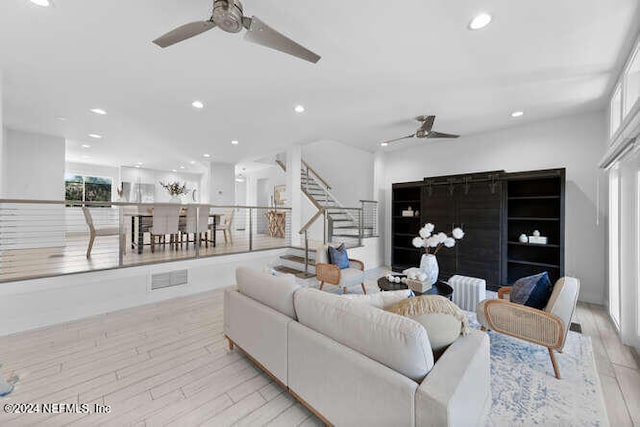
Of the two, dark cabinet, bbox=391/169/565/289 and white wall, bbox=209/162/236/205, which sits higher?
white wall, bbox=209/162/236/205

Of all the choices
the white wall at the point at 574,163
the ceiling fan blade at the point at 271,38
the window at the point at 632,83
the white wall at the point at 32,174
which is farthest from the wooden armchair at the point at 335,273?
the white wall at the point at 32,174

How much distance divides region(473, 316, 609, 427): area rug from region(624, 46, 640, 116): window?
2445 mm

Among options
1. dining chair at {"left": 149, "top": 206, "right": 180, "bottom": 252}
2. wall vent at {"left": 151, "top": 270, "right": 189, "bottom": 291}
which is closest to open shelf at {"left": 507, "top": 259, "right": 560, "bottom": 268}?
wall vent at {"left": 151, "top": 270, "right": 189, "bottom": 291}

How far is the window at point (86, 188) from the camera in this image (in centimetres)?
861

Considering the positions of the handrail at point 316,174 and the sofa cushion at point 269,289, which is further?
the handrail at point 316,174

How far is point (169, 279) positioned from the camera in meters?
3.92

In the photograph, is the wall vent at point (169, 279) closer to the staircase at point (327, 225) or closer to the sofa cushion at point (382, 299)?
the staircase at point (327, 225)

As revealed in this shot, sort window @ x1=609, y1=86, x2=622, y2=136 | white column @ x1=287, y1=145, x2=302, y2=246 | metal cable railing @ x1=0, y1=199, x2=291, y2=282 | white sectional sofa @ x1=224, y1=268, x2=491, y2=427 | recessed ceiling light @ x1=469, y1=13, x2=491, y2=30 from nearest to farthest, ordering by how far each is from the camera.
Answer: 1. white sectional sofa @ x1=224, y1=268, x2=491, y2=427
2. recessed ceiling light @ x1=469, y1=13, x2=491, y2=30
3. window @ x1=609, y1=86, x2=622, y2=136
4. metal cable railing @ x1=0, y1=199, x2=291, y2=282
5. white column @ x1=287, y1=145, x2=302, y2=246

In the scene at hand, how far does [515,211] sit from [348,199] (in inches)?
155

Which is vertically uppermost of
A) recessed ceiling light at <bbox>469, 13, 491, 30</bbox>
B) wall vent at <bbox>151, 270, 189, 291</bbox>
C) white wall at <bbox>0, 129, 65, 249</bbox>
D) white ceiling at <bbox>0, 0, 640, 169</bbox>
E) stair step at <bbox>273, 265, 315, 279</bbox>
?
white ceiling at <bbox>0, 0, 640, 169</bbox>

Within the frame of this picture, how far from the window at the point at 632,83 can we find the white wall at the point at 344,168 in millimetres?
4125

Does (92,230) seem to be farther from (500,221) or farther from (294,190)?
(500,221)

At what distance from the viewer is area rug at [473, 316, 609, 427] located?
65.4 inches

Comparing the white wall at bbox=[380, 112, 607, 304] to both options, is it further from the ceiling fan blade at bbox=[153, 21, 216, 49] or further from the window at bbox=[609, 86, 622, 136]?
the ceiling fan blade at bbox=[153, 21, 216, 49]
